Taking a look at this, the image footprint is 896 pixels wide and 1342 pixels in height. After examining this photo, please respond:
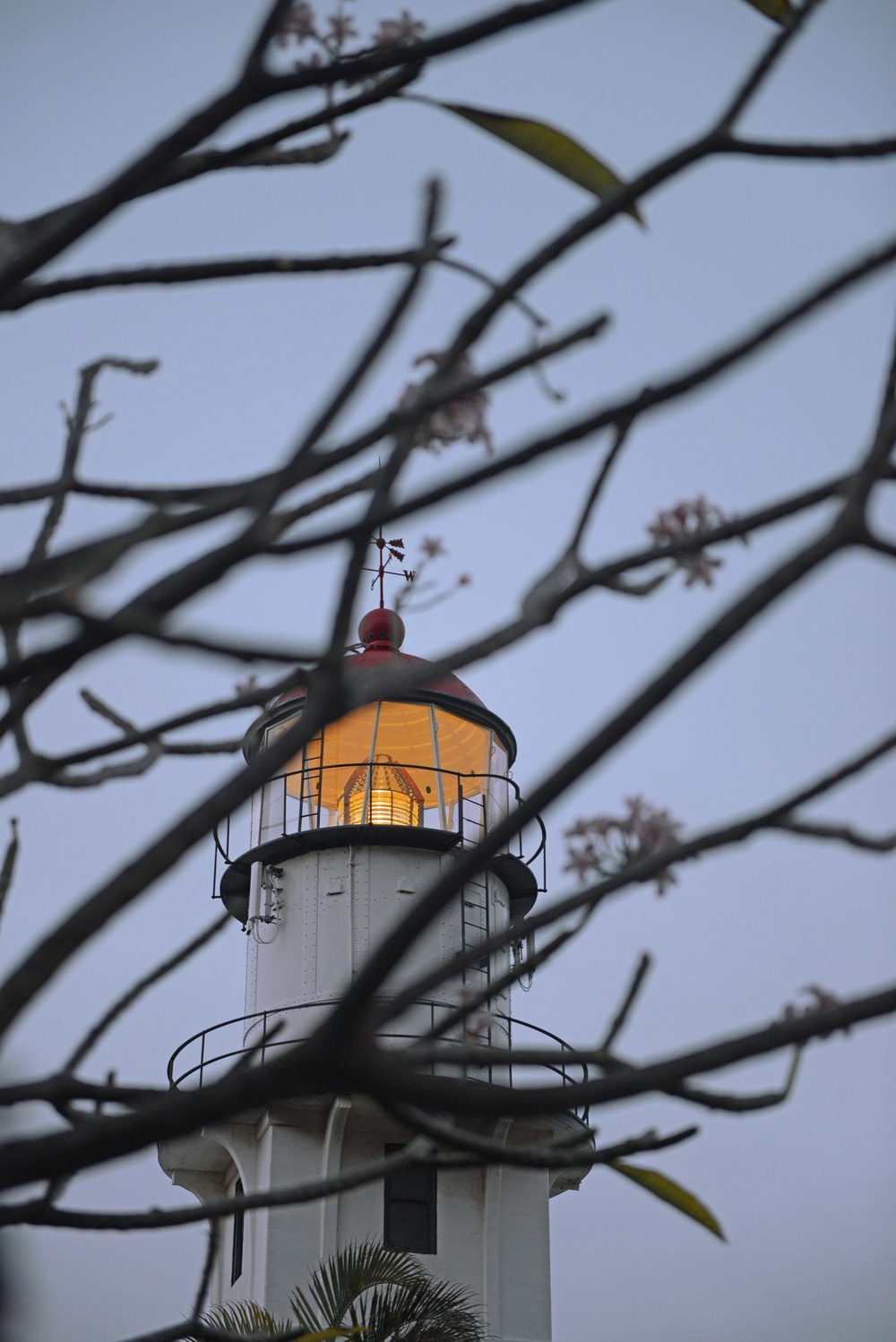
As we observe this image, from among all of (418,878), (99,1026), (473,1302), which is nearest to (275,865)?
(418,878)

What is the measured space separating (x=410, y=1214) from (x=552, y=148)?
44.3ft

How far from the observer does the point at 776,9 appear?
2176 mm

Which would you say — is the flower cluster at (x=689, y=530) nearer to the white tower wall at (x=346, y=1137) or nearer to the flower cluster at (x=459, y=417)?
the flower cluster at (x=459, y=417)

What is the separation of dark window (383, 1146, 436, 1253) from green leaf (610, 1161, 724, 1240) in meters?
12.7

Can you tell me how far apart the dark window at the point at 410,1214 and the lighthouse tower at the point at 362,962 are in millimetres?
16

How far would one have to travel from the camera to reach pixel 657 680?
154 cm

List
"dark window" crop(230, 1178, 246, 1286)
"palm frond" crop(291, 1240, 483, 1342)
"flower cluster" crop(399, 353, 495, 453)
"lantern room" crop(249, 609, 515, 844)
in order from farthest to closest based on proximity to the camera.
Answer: "lantern room" crop(249, 609, 515, 844), "dark window" crop(230, 1178, 246, 1286), "palm frond" crop(291, 1240, 483, 1342), "flower cluster" crop(399, 353, 495, 453)

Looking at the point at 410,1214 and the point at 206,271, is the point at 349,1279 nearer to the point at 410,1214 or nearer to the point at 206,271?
the point at 410,1214

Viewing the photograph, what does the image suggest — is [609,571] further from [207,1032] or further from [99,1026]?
[207,1032]

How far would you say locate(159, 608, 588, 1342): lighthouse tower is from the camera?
46.5 ft

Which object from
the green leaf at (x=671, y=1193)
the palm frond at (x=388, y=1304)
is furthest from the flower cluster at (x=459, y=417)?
Answer: the palm frond at (x=388, y=1304)

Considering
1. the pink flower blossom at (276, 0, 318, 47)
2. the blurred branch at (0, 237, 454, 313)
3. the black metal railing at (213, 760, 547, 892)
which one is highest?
the black metal railing at (213, 760, 547, 892)

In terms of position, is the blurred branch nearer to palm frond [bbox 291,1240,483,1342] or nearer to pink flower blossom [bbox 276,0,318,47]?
pink flower blossom [bbox 276,0,318,47]

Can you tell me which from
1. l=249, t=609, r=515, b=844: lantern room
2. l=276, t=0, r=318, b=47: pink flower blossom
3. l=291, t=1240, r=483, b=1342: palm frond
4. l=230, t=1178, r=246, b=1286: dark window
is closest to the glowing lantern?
l=249, t=609, r=515, b=844: lantern room
